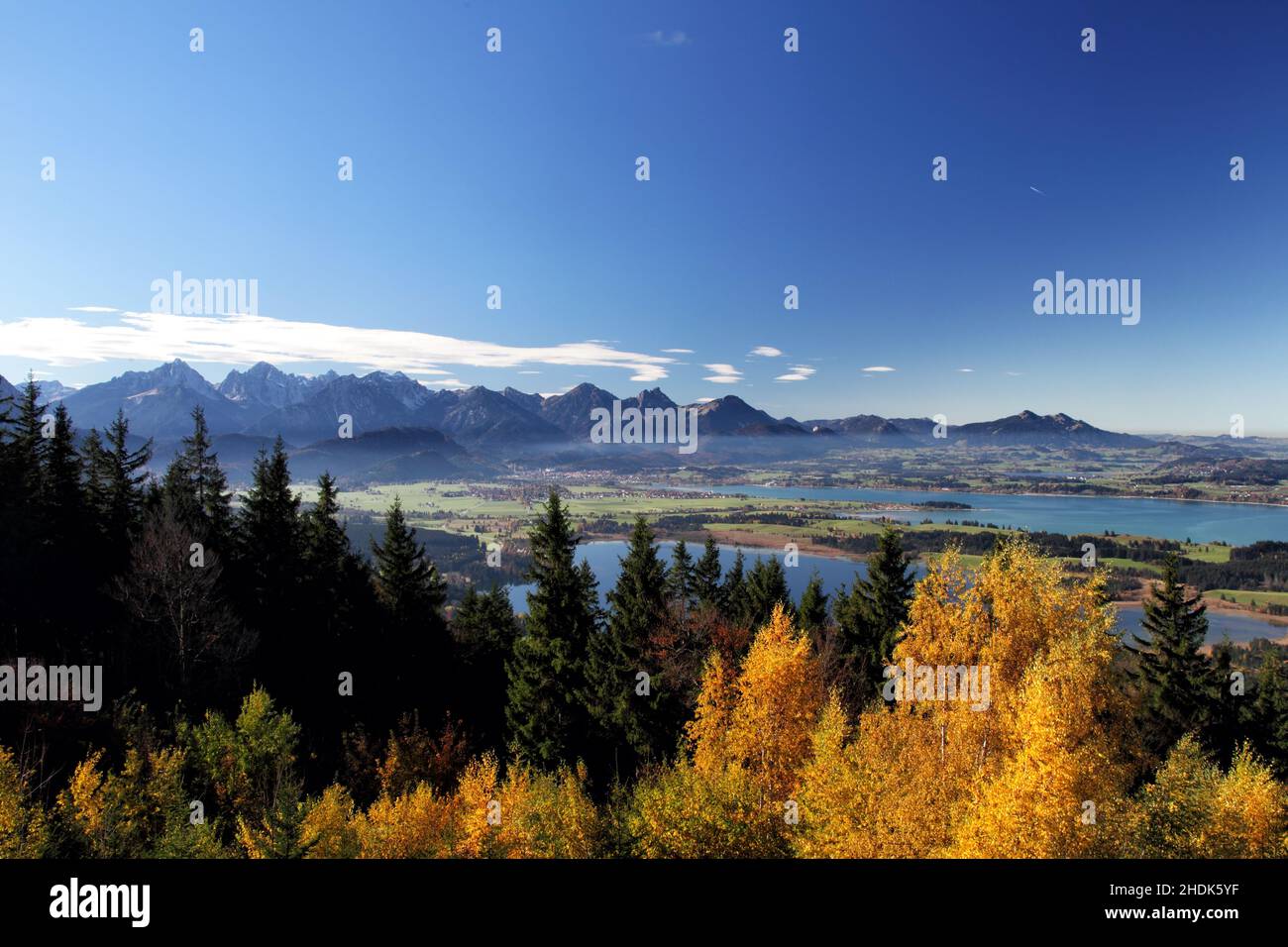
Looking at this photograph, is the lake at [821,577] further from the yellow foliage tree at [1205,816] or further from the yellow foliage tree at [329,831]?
the yellow foliage tree at [329,831]

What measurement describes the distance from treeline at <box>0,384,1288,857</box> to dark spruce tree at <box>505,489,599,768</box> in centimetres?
14

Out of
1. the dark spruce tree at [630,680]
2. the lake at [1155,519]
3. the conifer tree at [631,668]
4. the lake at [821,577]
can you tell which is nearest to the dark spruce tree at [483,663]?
the dark spruce tree at [630,680]

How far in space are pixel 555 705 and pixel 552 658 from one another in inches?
91.2

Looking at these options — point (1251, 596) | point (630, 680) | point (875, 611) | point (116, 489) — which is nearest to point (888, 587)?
point (875, 611)

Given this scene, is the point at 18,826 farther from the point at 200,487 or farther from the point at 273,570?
the point at 200,487

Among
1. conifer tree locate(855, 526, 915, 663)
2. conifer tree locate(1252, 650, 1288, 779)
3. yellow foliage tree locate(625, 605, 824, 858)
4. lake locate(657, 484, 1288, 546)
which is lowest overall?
lake locate(657, 484, 1288, 546)

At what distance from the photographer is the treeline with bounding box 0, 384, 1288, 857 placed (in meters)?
14.4

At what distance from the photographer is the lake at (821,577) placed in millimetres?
80750

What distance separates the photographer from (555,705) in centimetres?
2827

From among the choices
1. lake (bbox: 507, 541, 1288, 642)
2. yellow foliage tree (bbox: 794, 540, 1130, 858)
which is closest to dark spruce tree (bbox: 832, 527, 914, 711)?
yellow foliage tree (bbox: 794, 540, 1130, 858)

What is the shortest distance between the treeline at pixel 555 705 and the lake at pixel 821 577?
2073cm

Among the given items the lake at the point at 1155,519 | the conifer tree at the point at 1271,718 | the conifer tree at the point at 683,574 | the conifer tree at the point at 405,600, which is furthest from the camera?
the lake at the point at 1155,519

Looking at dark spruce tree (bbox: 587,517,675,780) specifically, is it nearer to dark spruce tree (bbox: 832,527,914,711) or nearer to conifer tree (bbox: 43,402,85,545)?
dark spruce tree (bbox: 832,527,914,711)
